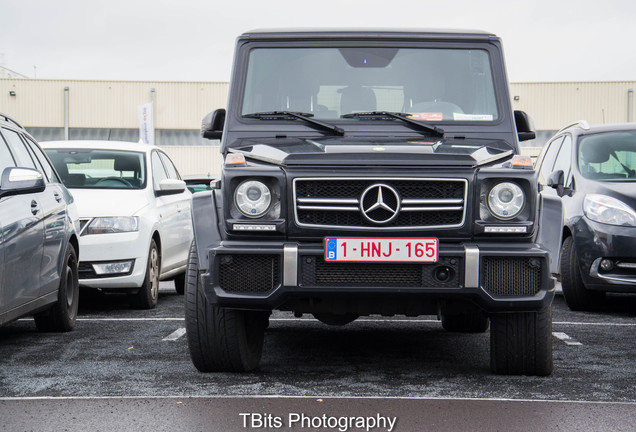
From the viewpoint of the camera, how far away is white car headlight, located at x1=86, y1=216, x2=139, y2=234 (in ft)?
29.9

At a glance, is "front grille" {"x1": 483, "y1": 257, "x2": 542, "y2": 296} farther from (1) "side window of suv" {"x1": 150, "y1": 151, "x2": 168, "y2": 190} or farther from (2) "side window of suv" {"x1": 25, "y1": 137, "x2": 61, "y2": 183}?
(1) "side window of suv" {"x1": 150, "y1": 151, "x2": 168, "y2": 190}

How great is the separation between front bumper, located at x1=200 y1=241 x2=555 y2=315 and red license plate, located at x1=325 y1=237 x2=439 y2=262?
4 centimetres

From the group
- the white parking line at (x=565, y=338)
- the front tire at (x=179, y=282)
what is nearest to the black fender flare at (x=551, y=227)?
the white parking line at (x=565, y=338)

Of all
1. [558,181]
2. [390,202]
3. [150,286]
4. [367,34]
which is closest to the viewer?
[390,202]

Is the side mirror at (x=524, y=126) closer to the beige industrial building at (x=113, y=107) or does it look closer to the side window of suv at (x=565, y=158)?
the side window of suv at (x=565, y=158)

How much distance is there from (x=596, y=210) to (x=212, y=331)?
4.80 metres

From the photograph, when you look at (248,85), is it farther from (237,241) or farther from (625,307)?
(625,307)

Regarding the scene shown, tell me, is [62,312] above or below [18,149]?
below

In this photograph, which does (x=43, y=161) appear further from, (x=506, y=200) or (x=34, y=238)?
(x=506, y=200)

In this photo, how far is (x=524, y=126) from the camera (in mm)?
6219

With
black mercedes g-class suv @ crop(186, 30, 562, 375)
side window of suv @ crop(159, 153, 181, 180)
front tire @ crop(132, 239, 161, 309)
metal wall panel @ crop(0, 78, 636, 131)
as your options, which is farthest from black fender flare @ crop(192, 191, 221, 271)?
metal wall panel @ crop(0, 78, 636, 131)

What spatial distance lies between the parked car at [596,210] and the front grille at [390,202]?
11.1 ft

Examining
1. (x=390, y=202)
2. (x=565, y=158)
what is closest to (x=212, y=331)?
(x=390, y=202)

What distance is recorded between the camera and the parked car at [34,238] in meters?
6.07
